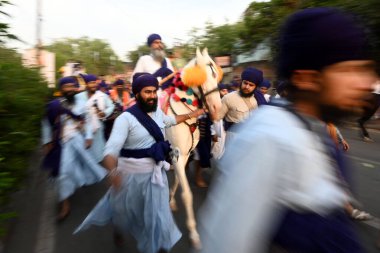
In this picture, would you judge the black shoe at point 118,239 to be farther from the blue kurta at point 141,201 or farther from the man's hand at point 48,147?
the man's hand at point 48,147

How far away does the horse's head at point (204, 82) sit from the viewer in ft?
16.6

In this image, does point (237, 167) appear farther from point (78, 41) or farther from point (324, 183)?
point (78, 41)

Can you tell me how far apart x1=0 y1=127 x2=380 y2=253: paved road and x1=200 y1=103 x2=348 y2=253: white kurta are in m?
3.00

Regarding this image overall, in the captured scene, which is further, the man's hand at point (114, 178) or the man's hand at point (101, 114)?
the man's hand at point (101, 114)

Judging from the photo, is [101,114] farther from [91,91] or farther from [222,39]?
[222,39]

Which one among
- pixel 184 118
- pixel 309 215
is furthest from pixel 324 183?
pixel 184 118

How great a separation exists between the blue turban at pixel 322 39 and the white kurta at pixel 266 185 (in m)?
0.20

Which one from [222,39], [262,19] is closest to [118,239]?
[262,19]

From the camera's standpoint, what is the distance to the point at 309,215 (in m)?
1.21

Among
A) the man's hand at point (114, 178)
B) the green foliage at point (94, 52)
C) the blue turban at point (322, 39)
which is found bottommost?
the green foliage at point (94, 52)

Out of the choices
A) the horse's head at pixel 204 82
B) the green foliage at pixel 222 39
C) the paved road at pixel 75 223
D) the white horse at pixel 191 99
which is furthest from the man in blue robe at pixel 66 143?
the green foliage at pixel 222 39

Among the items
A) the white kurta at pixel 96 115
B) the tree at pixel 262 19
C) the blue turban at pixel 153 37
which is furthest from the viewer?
the tree at pixel 262 19

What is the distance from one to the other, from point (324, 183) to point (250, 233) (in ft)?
0.81

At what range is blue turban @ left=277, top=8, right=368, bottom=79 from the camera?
1.22 metres
